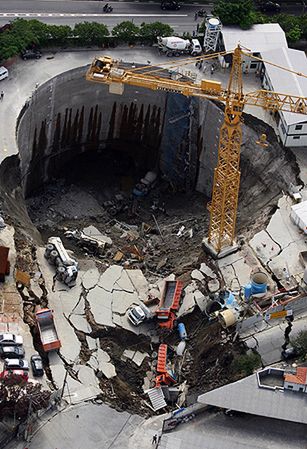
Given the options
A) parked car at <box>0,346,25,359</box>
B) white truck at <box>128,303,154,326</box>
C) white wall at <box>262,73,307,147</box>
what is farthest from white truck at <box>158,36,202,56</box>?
parked car at <box>0,346,25,359</box>

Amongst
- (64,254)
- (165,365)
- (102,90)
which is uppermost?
(102,90)

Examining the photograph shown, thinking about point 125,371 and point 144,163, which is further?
point 144,163

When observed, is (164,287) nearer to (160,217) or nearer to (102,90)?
(160,217)

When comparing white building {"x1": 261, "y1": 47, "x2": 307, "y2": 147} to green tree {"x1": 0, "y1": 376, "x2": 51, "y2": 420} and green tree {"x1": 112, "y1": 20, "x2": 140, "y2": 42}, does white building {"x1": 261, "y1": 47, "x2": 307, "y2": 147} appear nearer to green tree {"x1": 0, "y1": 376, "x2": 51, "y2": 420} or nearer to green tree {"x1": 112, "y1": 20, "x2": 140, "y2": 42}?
green tree {"x1": 112, "y1": 20, "x2": 140, "y2": 42}

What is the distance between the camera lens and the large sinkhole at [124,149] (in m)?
102

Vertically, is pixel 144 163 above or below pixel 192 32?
below

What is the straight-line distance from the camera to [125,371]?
82625 millimetres

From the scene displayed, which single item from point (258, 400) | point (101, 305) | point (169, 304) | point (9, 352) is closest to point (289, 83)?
point (169, 304)

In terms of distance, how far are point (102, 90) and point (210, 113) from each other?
13512 millimetres

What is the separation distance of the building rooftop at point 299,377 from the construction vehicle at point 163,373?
13.0m

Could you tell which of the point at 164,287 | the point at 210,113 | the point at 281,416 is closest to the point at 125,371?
the point at 164,287

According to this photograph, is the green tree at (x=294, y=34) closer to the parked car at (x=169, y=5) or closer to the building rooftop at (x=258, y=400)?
the parked car at (x=169, y=5)

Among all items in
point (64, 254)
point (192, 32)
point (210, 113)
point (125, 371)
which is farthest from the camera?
point (192, 32)

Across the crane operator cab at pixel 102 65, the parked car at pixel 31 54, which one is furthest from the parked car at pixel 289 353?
the parked car at pixel 31 54
